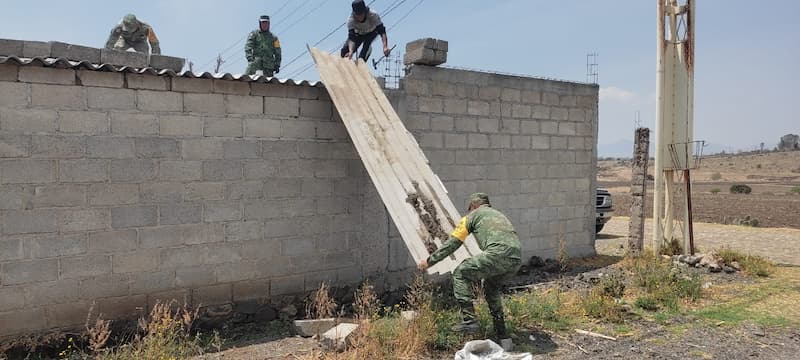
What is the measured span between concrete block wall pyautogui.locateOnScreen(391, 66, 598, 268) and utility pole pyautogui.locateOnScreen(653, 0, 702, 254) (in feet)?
3.70

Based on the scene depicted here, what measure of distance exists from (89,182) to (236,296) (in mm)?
1834

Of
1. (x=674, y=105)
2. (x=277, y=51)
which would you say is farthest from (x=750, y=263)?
(x=277, y=51)

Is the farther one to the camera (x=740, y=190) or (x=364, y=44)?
(x=740, y=190)

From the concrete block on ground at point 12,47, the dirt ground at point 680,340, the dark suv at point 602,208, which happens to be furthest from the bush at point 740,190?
the concrete block on ground at point 12,47

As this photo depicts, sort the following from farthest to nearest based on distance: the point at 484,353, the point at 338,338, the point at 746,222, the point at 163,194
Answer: the point at 746,222, the point at 163,194, the point at 338,338, the point at 484,353

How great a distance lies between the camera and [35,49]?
6.15 metres

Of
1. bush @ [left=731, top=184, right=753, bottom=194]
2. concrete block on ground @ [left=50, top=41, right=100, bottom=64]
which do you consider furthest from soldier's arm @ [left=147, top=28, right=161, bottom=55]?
bush @ [left=731, top=184, right=753, bottom=194]

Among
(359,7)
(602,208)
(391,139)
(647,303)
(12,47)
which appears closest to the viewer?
(12,47)

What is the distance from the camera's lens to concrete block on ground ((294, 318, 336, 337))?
5.58 meters

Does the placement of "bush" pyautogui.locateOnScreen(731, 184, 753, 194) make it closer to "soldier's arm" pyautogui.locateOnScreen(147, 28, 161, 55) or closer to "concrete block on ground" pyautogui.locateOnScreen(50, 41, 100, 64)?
"soldier's arm" pyautogui.locateOnScreen(147, 28, 161, 55)

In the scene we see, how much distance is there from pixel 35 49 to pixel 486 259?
536 cm

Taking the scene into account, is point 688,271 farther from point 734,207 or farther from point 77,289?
point 734,207

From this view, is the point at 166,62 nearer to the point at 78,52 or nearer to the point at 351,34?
the point at 78,52

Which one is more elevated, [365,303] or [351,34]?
[351,34]
